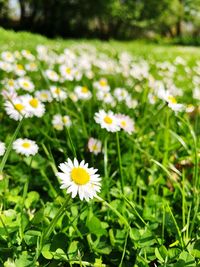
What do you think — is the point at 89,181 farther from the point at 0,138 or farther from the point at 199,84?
the point at 199,84

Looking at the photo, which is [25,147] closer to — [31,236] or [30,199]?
[30,199]

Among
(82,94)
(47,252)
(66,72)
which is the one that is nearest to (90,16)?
(66,72)

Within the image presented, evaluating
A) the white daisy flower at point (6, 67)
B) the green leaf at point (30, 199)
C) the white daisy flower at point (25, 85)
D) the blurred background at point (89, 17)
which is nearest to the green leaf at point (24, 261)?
the green leaf at point (30, 199)

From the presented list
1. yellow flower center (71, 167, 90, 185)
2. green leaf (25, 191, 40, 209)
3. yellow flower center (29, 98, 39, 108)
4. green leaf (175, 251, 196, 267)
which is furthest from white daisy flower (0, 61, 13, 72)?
green leaf (175, 251, 196, 267)

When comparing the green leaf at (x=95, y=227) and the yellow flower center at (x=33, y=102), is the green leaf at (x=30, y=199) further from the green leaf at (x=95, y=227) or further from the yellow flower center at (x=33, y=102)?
the yellow flower center at (x=33, y=102)

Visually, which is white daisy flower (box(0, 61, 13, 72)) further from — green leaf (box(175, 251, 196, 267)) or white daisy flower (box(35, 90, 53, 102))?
green leaf (box(175, 251, 196, 267))

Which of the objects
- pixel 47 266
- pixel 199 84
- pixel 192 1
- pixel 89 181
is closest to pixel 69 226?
pixel 47 266
